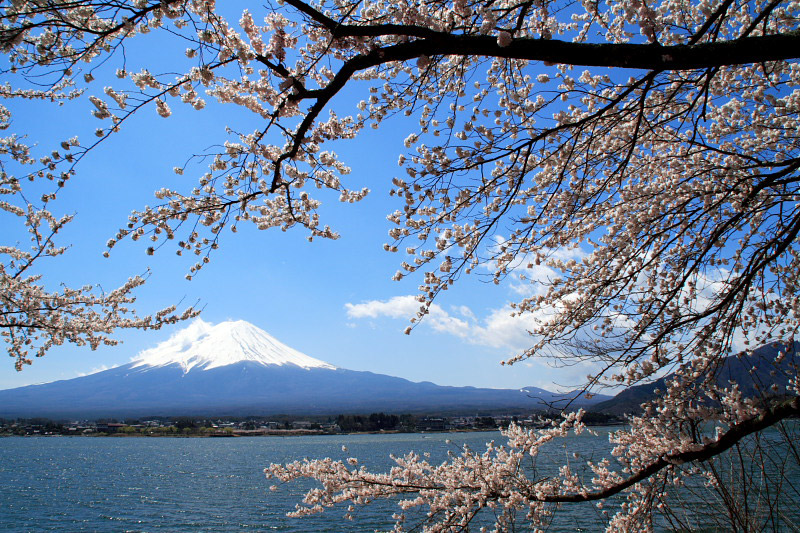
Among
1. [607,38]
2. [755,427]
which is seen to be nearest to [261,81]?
[607,38]

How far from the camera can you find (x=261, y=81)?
9.66ft

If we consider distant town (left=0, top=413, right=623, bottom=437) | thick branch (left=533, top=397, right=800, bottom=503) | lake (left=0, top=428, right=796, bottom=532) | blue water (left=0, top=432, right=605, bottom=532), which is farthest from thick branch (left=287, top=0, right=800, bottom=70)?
distant town (left=0, top=413, right=623, bottom=437)

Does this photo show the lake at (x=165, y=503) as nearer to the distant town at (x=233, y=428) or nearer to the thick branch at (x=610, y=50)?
the thick branch at (x=610, y=50)

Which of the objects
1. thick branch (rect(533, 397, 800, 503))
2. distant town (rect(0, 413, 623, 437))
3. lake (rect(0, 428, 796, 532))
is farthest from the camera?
distant town (rect(0, 413, 623, 437))

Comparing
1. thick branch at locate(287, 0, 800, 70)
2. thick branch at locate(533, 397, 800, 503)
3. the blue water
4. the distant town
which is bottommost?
the distant town

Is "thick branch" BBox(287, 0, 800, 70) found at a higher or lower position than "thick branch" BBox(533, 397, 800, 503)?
higher

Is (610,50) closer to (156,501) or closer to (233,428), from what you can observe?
(156,501)

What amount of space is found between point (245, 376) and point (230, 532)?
17033 cm

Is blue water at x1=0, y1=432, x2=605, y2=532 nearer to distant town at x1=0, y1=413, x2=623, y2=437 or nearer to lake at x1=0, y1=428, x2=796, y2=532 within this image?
lake at x1=0, y1=428, x2=796, y2=532

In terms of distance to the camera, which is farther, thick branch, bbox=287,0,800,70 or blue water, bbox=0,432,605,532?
blue water, bbox=0,432,605,532

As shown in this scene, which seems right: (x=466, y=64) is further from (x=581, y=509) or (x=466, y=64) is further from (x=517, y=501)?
(x=581, y=509)

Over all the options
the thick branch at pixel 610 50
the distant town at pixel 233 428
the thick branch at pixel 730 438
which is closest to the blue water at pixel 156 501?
the thick branch at pixel 730 438

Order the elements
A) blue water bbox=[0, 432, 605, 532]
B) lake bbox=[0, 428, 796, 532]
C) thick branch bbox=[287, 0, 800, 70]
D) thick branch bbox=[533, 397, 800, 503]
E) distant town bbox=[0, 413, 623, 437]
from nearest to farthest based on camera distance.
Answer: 1. thick branch bbox=[287, 0, 800, 70]
2. thick branch bbox=[533, 397, 800, 503]
3. lake bbox=[0, 428, 796, 532]
4. blue water bbox=[0, 432, 605, 532]
5. distant town bbox=[0, 413, 623, 437]

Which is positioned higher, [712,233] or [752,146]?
[752,146]
